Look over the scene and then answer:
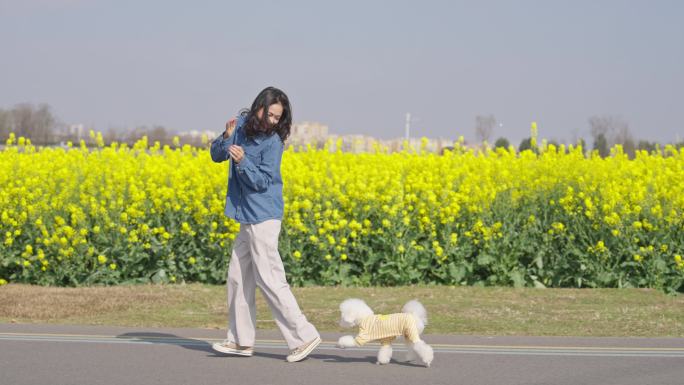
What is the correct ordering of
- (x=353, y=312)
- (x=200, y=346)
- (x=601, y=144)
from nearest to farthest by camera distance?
(x=353, y=312)
(x=200, y=346)
(x=601, y=144)

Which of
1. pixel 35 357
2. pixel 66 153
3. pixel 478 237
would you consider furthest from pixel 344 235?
pixel 35 357

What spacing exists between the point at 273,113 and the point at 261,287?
1.20 metres

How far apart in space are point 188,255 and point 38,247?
1811 millimetres

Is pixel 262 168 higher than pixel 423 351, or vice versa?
pixel 262 168

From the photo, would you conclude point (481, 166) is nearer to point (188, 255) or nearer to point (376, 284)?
point (376, 284)

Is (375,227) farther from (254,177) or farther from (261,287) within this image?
(254,177)

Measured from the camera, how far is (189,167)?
45.5 feet

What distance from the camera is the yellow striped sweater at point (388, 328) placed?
6.95 meters

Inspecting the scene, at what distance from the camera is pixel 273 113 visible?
737 cm

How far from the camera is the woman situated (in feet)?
24.1

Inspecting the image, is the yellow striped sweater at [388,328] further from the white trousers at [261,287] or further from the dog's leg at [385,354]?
the white trousers at [261,287]

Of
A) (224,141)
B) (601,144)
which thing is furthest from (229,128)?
(601,144)

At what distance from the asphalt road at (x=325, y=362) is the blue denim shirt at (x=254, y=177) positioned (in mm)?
1050

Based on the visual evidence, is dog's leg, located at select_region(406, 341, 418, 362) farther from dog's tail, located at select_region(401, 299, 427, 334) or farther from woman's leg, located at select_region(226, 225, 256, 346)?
woman's leg, located at select_region(226, 225, 256, 346)
